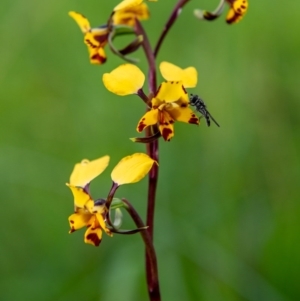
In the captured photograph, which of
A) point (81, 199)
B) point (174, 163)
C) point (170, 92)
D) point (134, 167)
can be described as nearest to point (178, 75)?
point (170, 92)

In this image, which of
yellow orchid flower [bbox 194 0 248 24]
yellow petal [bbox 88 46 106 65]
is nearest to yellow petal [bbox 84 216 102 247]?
yellow petal [bbox 88 46 106 65]

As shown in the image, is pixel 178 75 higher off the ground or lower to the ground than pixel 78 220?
higher

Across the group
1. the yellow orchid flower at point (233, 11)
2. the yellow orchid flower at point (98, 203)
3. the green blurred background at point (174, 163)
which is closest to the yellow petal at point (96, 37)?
the yellow orchid flower at point (233, 11)

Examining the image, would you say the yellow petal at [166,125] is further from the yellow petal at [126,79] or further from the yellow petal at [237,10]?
the yellow petal at [237,10]

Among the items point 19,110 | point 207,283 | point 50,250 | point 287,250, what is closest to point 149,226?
point 207,283

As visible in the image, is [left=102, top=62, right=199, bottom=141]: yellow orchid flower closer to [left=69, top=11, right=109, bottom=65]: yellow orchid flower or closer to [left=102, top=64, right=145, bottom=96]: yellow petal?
[left=102, top=64, right=145, bottom=96]: yellow petal

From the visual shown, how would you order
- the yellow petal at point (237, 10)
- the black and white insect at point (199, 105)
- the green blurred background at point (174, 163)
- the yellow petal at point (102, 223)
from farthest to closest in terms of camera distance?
the green blurred background at point (174, 163)
the yellow petal at point (237, 10)
the black and white insect at point (199, 105)
the yellow petal at point (102, 223)

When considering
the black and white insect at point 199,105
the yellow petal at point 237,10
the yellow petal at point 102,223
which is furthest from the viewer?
the yellow petal at point 237,10

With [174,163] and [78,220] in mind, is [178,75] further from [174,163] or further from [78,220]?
[174,163]
